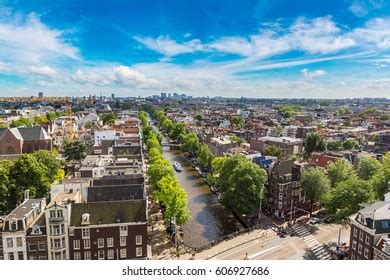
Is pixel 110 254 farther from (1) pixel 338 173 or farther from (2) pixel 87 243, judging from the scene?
(1) pixel 338 173

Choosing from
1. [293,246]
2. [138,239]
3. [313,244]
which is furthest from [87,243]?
[313,244]

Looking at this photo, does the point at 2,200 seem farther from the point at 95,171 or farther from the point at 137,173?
the point at 137,173

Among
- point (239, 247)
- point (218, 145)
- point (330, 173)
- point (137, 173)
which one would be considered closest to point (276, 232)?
point (239, 247)

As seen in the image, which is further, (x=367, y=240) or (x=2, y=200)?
(x=2, y=200)

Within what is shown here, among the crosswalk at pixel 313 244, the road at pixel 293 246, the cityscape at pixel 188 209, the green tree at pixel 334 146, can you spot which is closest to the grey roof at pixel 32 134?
the cityscape at pixel 188 209

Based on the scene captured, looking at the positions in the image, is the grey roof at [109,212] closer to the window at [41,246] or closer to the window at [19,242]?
the window at [41,246]

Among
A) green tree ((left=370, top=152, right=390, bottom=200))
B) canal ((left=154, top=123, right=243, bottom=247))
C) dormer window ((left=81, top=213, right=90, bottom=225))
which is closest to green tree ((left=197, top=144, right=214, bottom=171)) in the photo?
canal ((left=154, top=123, right=243, bottom=247))

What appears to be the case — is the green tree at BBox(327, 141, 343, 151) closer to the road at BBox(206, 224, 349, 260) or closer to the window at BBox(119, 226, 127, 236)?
the road at BBox(206, 224, 349, 260)
